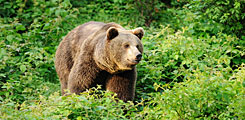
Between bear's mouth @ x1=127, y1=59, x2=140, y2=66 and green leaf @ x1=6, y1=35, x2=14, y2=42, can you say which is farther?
green leaf @ x1=6, y1=35, x2=14, y2=42

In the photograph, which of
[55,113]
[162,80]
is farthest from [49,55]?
[55,113]

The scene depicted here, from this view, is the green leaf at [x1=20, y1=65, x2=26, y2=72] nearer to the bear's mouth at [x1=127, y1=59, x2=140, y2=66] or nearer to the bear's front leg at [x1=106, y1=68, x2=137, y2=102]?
Result: the bear's front leg at [x1=106, y1=68, x2=137, y2=102]

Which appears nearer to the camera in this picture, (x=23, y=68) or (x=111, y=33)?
(x=111, y=33)

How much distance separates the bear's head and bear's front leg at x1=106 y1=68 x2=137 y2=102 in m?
0.23

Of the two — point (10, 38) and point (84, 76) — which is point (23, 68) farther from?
point (84, 76)

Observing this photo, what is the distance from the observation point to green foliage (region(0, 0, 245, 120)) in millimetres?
5223

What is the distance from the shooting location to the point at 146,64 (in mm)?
7672

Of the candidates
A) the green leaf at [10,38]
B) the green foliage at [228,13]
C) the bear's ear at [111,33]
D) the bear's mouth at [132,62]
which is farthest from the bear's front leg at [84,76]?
the green foliage at [228,13]

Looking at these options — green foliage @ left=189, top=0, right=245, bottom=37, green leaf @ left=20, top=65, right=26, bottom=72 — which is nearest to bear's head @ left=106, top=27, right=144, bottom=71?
green leaf @ left=20, top=65, right=26, bottom=72

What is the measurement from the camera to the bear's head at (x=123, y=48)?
19.6 ft

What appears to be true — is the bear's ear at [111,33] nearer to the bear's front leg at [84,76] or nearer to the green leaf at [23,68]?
the bear's front leg at [84,76]

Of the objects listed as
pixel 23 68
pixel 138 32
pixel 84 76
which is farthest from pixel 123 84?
pixel 23 68

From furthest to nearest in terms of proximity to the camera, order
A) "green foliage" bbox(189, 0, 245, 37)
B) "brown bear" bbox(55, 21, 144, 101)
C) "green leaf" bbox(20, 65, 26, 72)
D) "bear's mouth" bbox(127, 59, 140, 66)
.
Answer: "green foliage" bbox(189, 0, 245, 37), "green leaf" bbox(20, 65, 26, 72), "brown bear" bbox(55, 21, 144, 101), "bear's mouth" bbox(127, 59, 140, 66)

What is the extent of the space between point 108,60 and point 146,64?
153 centimetres
